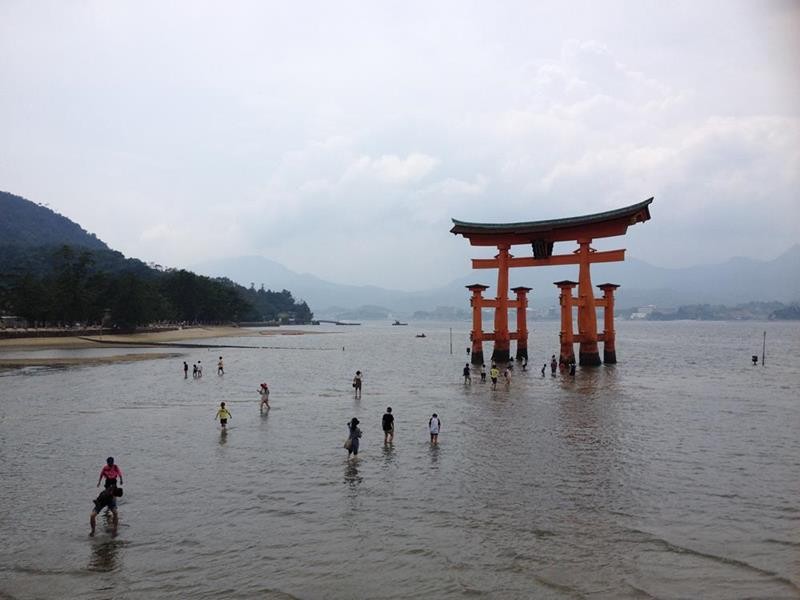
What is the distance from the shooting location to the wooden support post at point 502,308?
50938mm

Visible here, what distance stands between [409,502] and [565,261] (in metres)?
39.2

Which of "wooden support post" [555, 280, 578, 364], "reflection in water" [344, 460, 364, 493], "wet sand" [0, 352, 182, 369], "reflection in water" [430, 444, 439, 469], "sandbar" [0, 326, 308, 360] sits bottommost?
"reflection in water" [430, 444, 439, 469]

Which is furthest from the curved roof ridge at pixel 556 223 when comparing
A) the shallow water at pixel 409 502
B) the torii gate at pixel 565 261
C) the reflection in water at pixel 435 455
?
the reflection in water at pixel 435 455

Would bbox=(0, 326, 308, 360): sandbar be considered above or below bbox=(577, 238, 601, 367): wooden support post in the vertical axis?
below

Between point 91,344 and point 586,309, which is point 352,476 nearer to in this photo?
point 586,309

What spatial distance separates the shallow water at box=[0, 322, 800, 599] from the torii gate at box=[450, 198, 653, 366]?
1939 cm

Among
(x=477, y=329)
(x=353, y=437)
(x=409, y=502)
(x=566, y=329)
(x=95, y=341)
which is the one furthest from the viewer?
(x=95, y=341)

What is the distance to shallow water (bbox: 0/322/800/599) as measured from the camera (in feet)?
30.7

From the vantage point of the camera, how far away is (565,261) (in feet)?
161

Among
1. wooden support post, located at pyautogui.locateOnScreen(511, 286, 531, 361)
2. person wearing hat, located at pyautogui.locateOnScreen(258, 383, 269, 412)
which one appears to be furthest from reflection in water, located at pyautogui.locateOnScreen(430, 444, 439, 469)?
wooden support post, located at pyautogui.locateOnScreen(511, 286, 531, 361)

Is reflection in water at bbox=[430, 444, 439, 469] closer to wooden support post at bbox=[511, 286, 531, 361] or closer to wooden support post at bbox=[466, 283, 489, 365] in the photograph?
wooden support post at bbox=[466, 283, 489, 365]

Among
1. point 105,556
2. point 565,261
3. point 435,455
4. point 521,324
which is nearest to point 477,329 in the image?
point 521,324

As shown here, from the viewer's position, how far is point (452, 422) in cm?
2327

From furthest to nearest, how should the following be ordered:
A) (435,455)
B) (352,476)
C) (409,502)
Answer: (435,455) < (352,476) < (409,502)
